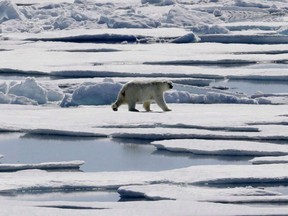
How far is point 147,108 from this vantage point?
347 inches

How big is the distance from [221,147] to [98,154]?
0.84 metres

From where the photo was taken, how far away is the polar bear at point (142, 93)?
8.67 metres

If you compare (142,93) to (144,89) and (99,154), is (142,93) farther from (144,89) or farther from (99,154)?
(99,154)

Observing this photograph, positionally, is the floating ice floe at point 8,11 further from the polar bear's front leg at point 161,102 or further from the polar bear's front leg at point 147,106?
the polar bear's front leg at point 161,102

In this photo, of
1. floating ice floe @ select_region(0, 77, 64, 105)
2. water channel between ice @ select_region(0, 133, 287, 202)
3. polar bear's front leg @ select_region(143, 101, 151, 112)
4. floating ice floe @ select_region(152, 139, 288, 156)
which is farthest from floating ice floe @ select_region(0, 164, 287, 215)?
floating ice floe @ select_region(0, 77, 64, 105)

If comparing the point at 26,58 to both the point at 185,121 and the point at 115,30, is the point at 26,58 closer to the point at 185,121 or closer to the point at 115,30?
the point at 115,30

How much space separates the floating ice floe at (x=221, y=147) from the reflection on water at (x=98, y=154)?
→ 0.21ft

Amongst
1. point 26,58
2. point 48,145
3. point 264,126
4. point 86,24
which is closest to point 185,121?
point 264,126

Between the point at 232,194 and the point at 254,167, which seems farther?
the point at 254,167

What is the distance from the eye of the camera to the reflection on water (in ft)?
21.1

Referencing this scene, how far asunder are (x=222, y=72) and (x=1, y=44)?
4876 millimetres

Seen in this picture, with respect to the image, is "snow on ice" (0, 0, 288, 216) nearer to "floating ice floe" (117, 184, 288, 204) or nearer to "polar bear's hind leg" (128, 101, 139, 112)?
"floating ice floe" (117, 184, 288, 204)

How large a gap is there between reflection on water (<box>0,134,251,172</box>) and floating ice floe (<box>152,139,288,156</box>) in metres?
0.06

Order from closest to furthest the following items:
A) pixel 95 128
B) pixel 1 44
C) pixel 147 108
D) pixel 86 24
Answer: pixel 95 128 < pixel 147 108 < pixel 1 44 < pixel 86 24
